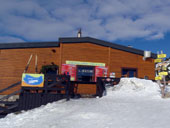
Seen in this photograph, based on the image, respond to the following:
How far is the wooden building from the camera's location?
43.8 ft

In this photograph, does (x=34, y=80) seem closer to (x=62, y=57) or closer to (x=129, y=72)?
(x=62, y=57)

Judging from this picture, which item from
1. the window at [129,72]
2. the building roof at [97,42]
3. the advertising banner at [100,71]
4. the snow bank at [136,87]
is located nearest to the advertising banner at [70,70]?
the advertising banner at [100,71]

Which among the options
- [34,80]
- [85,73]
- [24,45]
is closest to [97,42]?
[85,73]

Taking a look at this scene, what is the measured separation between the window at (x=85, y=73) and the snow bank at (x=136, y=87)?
2.54 m

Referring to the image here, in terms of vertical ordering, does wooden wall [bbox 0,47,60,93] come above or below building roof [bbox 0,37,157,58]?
below

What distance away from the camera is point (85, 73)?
13883 mm

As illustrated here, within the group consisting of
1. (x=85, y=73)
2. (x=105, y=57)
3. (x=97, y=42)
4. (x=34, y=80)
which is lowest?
(x=34, y=80)

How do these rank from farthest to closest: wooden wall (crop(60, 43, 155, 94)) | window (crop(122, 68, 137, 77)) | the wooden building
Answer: window (crop(122, 68, 137, 77)), wooden wall (crop(60, 43, 155, 94)), the wooden building

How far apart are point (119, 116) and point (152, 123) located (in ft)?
4.28

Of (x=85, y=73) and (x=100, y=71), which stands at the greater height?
(x=100, y=71)

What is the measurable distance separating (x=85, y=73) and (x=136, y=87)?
4320 mm

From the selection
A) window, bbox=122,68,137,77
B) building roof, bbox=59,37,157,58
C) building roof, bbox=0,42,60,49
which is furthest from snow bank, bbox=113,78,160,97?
building roof, bbox=0,42,60,49

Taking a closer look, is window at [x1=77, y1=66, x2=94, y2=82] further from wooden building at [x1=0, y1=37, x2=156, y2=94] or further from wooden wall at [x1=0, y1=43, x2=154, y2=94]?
wooden wall at [x1=0, y1=43, x2=154, y2=94]

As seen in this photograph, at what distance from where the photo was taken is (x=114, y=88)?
12406 mm
